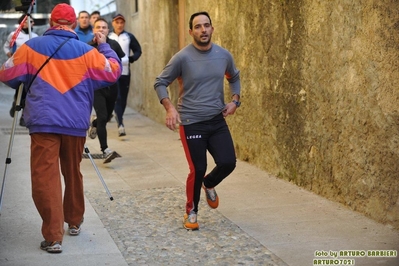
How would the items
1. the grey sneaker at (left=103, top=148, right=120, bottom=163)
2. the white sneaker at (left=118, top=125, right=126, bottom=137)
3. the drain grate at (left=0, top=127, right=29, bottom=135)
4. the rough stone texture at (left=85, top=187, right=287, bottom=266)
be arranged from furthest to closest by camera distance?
the drain grate at (left=0, top=127, right=29, bottom=135) → the white sneaker at (left=118, top=125, right=126, bottom=137) → the grey sneaker at (left=103, top=148, right=120, bottom=163) → the rough stone texture at (left=85, top=187, right=287, bottom=266)

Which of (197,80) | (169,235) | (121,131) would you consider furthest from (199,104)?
(121,131)

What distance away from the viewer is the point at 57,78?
588 centimetres

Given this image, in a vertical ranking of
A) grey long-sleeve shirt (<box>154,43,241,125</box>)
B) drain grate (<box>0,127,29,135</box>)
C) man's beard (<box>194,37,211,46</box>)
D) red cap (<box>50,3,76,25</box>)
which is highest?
red cap (<box>50,3,76,25</box>)

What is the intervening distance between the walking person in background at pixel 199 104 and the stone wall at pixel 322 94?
111cm

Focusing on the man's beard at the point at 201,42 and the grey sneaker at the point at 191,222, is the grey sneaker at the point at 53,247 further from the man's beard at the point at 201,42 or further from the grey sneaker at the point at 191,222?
the man's beard at the point at 201,42

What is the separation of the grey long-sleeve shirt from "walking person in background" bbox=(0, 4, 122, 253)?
712mm

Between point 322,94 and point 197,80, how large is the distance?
5.03 ft

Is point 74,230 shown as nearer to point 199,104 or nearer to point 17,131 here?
point 199,104

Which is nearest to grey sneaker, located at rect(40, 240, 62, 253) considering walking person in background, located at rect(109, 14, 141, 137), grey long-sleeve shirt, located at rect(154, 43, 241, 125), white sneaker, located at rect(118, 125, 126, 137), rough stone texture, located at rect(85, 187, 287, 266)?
rough stone texture, located at rect(85, 187, 287, 266)

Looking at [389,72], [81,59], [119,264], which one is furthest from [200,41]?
[119,264]

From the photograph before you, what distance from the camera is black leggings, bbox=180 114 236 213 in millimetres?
6566

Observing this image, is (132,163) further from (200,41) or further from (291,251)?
(291,251)

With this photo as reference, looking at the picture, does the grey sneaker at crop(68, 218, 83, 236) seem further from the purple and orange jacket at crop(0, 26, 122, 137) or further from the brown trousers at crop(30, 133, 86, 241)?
the purple and orange jacket at crop(0, 26, 122, 137)

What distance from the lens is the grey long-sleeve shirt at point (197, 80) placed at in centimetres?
653
